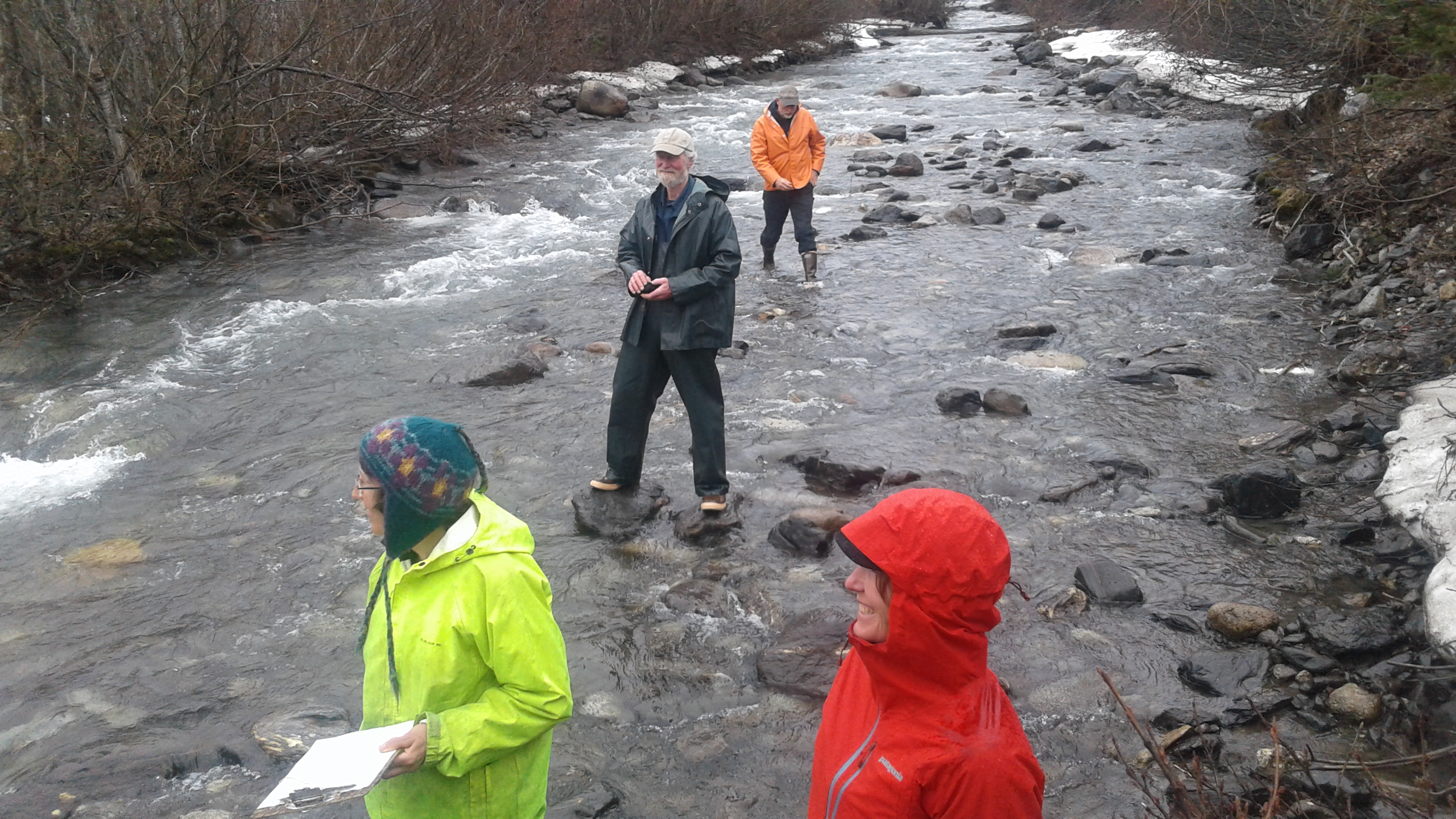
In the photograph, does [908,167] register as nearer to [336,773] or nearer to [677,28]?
[677,28]

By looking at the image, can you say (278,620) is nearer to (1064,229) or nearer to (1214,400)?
(1214,400)

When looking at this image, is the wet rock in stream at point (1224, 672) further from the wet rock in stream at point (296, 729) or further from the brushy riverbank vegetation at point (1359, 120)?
the brushy riverbank vegetation at point (1359, 120)

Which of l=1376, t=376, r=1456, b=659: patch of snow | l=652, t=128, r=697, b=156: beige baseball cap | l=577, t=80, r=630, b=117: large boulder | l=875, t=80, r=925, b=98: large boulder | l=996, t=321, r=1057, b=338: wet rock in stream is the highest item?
l=652, t=128, r=697, b=156: beige baseball cap

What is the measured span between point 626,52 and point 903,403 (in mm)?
20773

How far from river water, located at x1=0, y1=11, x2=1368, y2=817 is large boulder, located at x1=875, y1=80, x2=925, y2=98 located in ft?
40.6

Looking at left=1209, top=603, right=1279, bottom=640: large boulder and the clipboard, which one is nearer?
the clipboard

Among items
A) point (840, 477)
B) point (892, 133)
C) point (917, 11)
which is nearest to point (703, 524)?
point (840, 477)

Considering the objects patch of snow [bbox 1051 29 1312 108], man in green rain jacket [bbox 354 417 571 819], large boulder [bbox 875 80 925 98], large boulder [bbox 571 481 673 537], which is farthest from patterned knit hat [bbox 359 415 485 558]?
large boulder [bbox 875 80 925 98]

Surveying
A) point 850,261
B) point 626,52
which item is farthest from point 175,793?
point 626,52

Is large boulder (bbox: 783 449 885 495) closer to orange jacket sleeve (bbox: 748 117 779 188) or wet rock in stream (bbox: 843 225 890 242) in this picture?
orange jacket sleeve (bbox: 748 117 779 188)

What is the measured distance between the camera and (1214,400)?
7.96 m

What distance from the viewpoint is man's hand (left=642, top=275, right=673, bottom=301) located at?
553 centimetres

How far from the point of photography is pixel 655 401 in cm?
612

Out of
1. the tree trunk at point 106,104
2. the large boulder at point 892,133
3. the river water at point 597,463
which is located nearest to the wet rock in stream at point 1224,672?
the river water at point 597,463
